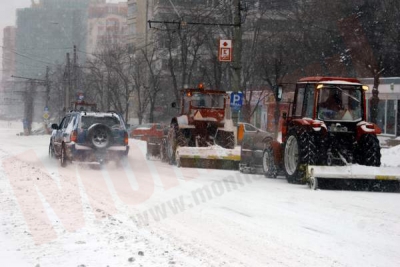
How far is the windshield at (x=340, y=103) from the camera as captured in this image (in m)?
14.8

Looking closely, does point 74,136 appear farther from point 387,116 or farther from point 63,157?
point 387,116

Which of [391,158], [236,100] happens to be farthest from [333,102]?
[391,158]

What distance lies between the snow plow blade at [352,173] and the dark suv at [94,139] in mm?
7042

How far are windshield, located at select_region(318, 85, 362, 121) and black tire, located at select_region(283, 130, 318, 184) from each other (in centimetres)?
77

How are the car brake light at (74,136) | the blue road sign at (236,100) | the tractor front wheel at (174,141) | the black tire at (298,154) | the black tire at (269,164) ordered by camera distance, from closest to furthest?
the black tire at (298,154) < the black tire at (269,164) < the car brake light at (74,136) < the tractor front wheel at (174,141) < the blue road sign at (236,100)

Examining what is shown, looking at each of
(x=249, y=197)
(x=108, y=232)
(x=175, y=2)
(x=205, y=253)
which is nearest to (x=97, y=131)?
(x=249, y=197)

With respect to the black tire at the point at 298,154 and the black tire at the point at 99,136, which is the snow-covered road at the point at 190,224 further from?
the black tire at the point at 99,136

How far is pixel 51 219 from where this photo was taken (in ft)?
30.8

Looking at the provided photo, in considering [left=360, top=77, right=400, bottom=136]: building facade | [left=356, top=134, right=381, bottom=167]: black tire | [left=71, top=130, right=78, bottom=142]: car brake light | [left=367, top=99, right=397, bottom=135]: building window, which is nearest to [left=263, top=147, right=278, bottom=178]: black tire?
[left=356, top=134, right=381, bottom=167]: black tire

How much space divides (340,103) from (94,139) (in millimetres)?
7422

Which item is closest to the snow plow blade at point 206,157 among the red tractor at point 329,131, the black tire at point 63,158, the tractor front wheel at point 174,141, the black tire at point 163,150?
the tractor front wheel at point 174,141

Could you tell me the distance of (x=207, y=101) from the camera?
21344 mm

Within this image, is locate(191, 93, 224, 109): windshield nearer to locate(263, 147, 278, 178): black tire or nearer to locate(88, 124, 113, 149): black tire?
locate(88, 124, 113, 149): black tire

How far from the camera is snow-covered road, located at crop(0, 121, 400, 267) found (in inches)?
282
